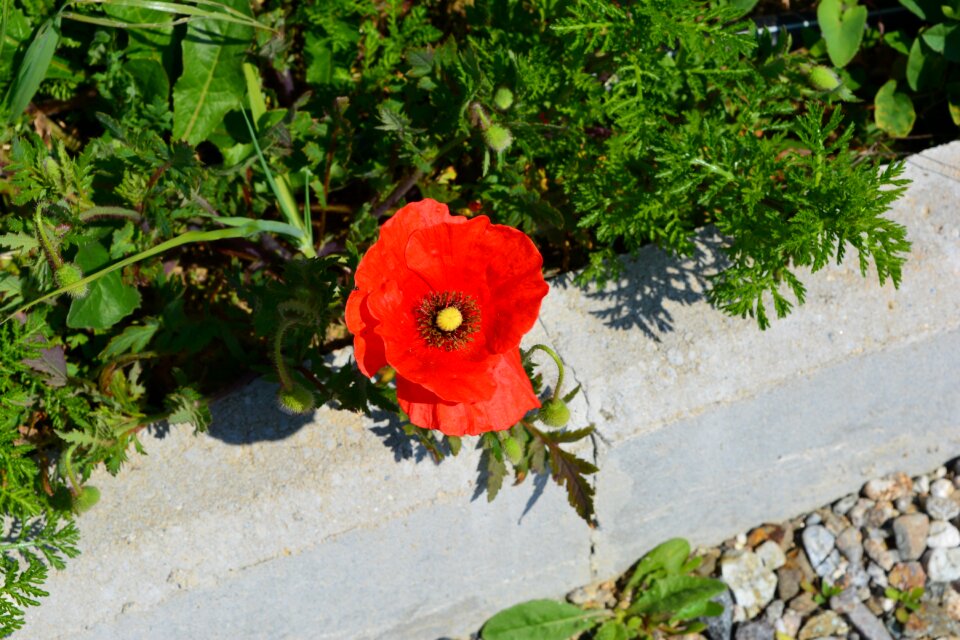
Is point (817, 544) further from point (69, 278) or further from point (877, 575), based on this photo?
point (69, 278)

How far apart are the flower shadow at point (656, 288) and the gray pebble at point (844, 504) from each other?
1111 mm

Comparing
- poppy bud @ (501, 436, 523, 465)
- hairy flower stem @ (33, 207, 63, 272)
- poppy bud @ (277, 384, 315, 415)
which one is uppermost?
hairy flower stem @ (33, 207, 63, 272)

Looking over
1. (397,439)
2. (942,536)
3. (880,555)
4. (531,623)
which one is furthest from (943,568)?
(397,439)

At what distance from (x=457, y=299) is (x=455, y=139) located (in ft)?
1.62

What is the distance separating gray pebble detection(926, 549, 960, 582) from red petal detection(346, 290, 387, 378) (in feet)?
7.56

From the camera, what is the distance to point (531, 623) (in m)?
2.86

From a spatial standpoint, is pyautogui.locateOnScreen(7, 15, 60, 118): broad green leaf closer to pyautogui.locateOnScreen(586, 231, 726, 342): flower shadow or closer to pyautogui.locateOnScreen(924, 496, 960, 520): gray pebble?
pyautogui.locateOnScreen(586, 231, 726, 342): flower shadow

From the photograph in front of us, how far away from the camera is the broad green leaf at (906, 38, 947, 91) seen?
2.82 metres

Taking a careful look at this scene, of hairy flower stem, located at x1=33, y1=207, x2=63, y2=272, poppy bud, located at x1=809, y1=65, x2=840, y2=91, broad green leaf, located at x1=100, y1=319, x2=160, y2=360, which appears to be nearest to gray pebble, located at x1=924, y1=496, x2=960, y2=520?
poppy bud, located at x1=809, y1=65, x2=840, y2=91

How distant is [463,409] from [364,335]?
0.23 metres

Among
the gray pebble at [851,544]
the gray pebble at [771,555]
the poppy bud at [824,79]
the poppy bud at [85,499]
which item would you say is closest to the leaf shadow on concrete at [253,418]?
the poppy bud at [85,499]

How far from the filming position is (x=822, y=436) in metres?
2.82

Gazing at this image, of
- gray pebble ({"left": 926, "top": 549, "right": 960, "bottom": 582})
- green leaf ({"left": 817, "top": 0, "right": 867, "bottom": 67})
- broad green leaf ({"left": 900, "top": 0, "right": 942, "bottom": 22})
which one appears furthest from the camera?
gray pebble ({"left": 926, "top": 549, "right": 960, "bottom": 582})

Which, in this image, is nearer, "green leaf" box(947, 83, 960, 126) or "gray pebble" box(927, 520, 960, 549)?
"green leaf" box(947, 83, 960, 126)
